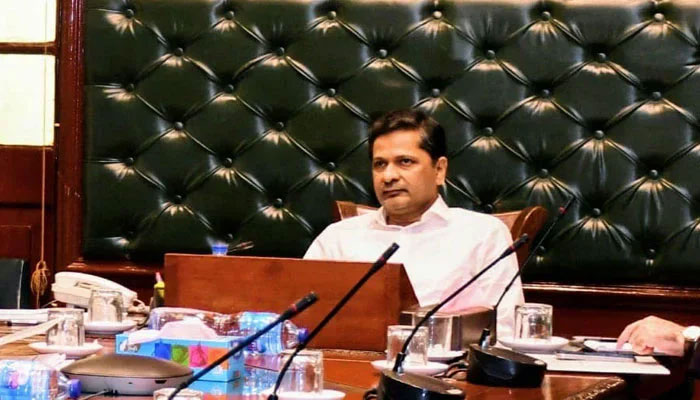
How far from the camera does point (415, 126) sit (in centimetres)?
324

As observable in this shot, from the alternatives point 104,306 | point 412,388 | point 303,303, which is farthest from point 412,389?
point 104,306

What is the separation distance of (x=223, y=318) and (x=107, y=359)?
1.36 feet

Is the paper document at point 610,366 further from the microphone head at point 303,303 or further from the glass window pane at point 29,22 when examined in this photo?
the glass window pane at point 29,22

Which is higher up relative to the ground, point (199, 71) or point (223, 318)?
point (199, 71)

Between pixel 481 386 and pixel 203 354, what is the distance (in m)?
0.45

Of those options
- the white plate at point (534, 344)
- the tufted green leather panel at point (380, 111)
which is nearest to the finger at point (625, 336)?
the white plate at point (534, 344)

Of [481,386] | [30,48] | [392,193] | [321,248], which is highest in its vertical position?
[30,48]

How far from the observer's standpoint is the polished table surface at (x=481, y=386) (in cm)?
179

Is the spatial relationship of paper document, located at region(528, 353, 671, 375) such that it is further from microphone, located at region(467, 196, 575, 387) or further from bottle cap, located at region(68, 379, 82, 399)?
bottle cap, located at region(68, 379, 82, 399)

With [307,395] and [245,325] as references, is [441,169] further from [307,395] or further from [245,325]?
[307,395]

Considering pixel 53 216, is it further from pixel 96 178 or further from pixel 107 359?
pixel 107 359

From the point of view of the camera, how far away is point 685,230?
3.39 metres

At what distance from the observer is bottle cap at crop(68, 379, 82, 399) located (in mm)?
1574

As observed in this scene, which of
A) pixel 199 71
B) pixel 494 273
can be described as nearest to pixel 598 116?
pixel 494 273
